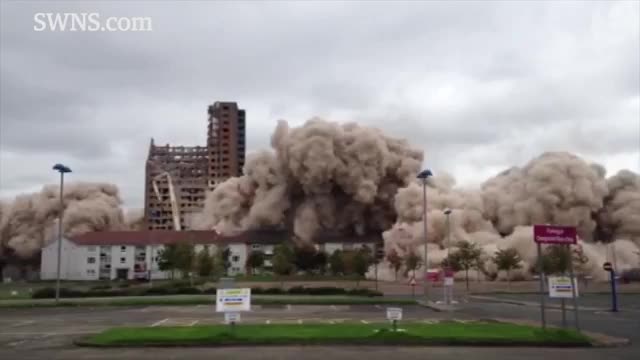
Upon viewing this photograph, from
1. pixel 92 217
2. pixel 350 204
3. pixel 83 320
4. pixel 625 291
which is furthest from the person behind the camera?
pixel 92 217

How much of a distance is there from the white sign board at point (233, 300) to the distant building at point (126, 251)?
3922 inches

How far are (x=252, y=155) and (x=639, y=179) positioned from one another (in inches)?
2432

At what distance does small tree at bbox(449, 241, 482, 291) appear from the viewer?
76.0 m

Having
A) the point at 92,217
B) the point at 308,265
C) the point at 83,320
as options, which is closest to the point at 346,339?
the point at 83,320

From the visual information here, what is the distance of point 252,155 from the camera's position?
→ 418ft

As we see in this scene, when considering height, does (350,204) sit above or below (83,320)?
above

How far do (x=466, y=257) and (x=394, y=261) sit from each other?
57.2 ft

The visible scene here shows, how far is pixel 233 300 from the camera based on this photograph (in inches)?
864

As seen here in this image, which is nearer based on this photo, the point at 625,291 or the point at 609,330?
the point at 609,330

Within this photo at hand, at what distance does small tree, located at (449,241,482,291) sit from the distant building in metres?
41.4

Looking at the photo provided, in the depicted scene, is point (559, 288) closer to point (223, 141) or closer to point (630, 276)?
point (630, 276)

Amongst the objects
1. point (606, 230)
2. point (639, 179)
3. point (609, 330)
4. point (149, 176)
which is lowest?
point (609, 330)

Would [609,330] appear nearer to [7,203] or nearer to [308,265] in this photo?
[308,265]

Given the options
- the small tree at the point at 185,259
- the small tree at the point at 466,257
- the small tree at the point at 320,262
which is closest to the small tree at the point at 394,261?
the small tree at the point at 466,257
